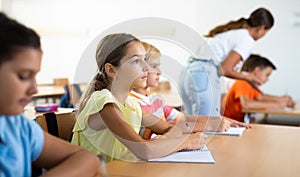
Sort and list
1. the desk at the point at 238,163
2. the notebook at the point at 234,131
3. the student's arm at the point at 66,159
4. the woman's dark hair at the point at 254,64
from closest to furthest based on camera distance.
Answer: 1. the student's arm at the point at 66,159
2. the desk at the point at 238,163
3. the notebook at the point at 234,131
4. the woman's dark hair at the point at 254,64

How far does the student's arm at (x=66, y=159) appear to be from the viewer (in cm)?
87

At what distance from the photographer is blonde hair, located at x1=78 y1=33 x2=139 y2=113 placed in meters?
1.22

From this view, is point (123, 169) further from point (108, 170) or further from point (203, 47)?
point (203, 47)

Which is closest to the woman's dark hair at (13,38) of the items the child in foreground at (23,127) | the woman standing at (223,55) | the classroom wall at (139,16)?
the child in foreground at (23,127)

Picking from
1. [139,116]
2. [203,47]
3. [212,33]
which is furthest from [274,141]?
[212,33]

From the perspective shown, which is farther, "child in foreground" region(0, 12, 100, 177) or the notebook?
the notebook

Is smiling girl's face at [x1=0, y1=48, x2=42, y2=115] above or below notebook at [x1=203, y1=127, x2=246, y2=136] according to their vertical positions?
above

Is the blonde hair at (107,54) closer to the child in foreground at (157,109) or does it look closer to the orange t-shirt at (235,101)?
the child in foreground at (157,109)

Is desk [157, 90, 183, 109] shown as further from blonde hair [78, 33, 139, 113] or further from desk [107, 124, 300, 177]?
blonde hair [78, 33, 139, 113]

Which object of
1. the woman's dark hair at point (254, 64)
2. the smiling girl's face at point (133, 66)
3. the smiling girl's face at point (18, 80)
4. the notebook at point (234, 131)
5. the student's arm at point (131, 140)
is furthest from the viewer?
the woman's dark hair at point (254, 64)

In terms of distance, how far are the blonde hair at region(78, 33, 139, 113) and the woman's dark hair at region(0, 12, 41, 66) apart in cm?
46

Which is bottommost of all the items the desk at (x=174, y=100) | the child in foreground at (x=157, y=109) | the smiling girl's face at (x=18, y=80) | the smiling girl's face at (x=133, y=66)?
the desk at (x=174, y=100)

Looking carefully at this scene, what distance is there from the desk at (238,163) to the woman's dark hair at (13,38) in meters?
0.41

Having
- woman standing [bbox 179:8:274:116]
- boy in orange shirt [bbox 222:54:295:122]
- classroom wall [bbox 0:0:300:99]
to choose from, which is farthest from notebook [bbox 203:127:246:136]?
classroom wall [bbox 0:0:300:99]
